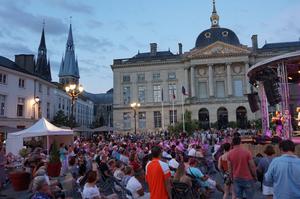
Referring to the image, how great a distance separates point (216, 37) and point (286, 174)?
217 feet

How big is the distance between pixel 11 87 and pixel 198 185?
34.2 meters

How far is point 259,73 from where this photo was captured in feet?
66.0

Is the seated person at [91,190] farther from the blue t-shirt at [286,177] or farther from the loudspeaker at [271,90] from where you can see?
the loudspeaker at [271,90]

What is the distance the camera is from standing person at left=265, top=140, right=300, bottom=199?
4.32m

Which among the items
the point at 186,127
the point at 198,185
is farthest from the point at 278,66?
the point at 186,127

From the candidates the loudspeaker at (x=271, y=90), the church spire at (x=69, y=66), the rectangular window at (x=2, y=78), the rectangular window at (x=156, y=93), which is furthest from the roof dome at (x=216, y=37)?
the church spire at (x=69, y=66)

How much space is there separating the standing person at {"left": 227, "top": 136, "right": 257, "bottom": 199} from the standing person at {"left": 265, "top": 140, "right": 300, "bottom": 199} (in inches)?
96.3

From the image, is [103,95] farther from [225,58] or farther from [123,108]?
[225,58]

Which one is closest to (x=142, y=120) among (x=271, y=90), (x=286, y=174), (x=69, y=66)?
(x=271, y=90)

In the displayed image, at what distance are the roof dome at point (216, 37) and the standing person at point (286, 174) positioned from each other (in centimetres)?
6416

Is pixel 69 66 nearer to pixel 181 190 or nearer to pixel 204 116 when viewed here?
pixel 204 116

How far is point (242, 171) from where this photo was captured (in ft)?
22.8

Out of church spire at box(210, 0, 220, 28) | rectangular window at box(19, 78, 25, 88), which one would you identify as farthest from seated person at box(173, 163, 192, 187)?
church spire at box(210, 0, 220, 28)

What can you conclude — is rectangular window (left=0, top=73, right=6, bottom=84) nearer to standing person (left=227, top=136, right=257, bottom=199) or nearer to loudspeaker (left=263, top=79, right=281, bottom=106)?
loudspeaker (left=263, top=79, right=281, bottom=106)
